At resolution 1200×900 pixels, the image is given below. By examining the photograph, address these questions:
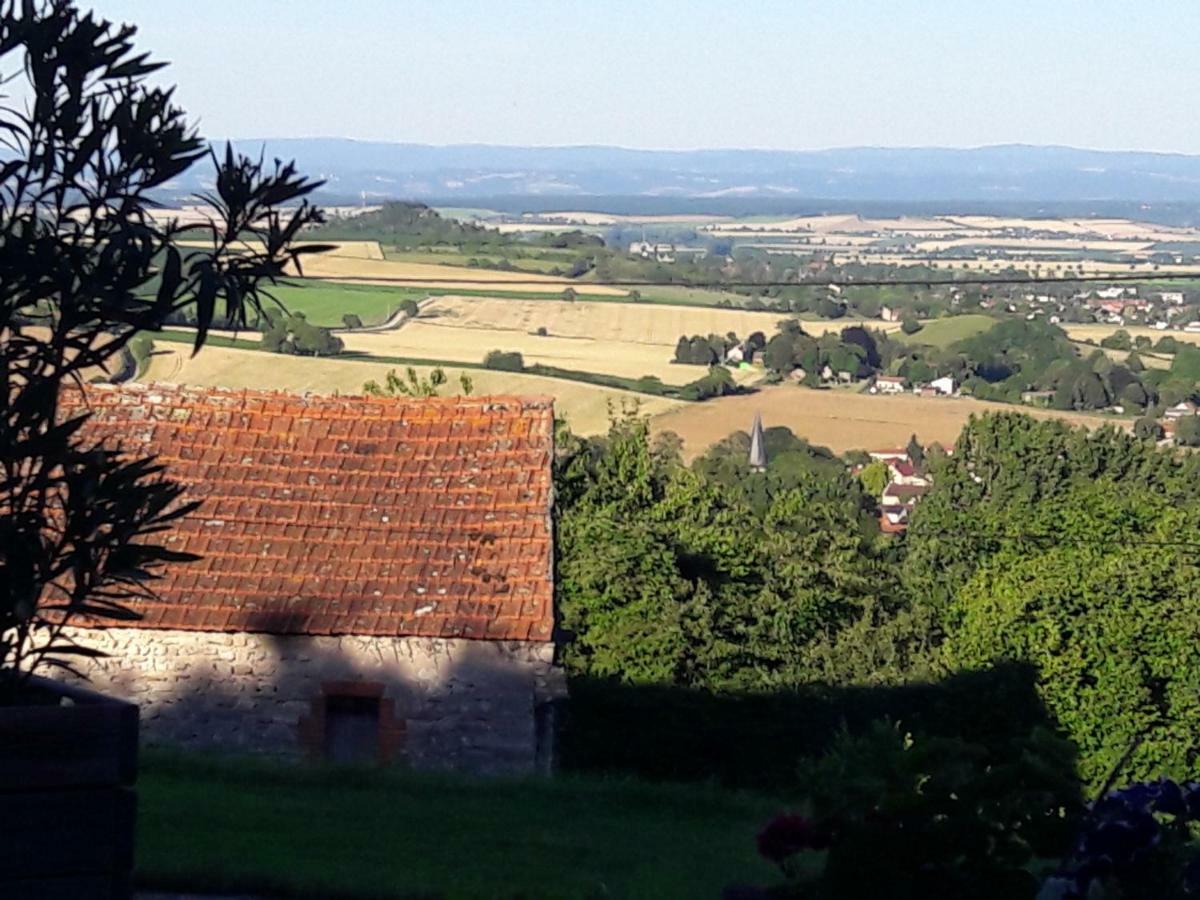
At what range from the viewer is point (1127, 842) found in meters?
3.76

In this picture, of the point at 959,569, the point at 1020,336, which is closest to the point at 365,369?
the point at 959,569

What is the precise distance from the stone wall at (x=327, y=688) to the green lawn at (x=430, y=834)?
6.99 feet

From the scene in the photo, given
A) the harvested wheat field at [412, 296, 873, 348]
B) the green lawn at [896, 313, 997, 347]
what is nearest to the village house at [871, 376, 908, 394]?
the harvested wheat field at [412, 296, 873, 348]

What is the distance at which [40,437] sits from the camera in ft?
13.4

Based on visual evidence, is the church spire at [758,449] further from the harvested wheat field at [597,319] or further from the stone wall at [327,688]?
the stone wall at [327,688]

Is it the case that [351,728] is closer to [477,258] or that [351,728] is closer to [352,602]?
[352,602]

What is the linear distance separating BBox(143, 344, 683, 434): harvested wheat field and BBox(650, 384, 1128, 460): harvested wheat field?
1.67m

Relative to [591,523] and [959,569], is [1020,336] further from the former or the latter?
[591,523]

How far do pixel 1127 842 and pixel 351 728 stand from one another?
9885 millimetres

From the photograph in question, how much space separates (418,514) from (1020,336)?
5745 cm

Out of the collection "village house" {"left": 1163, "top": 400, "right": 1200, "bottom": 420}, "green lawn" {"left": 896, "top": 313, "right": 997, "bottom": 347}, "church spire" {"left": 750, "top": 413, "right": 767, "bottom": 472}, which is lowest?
"village house" {"left": 1163, "top": 400, "right": 1200, "bottom": 420}

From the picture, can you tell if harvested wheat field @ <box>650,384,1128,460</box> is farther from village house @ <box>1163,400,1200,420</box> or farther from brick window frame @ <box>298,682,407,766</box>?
brick window frame @ <box>298,682,407,766</box>

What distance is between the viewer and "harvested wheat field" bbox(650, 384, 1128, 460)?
5006 cm

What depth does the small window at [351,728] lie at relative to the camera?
13.0 metres
